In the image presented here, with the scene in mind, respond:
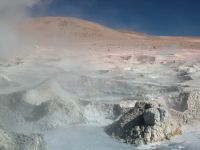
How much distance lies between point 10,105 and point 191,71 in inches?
214

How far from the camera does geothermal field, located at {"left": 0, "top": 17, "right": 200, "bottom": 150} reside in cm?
658

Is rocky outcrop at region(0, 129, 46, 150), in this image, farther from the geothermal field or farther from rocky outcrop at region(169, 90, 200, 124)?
rocky outcrop at region(169, 90, 200, 124)

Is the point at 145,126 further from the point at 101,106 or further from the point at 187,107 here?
the point at 101,106

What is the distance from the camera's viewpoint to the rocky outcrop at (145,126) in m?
6.59

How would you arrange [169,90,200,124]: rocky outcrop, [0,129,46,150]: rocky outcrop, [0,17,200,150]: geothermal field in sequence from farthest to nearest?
[169,90,200,124]: rocky outcrop, [0,17,200,150]: geothermal field, [0,129,46,150]: rocky outcrop

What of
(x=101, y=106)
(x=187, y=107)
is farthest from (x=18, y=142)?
(x=187, y=107)

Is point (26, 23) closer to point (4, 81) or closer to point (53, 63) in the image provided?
point (53, 63)

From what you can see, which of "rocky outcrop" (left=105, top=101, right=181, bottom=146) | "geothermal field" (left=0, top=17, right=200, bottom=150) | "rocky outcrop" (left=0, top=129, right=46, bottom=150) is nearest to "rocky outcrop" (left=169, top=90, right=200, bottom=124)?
"geothermal field" (left=0, top=17, right=200, bottom=150)

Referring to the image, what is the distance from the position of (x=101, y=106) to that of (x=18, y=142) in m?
2.48

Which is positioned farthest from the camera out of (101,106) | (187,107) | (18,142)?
(101,106)

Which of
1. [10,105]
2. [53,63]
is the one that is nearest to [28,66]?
[53,63]

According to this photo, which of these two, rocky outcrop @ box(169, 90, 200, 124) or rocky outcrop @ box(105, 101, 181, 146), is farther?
rocky outcrop @ box(169, 90, 200, 124)

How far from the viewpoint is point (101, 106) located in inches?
315

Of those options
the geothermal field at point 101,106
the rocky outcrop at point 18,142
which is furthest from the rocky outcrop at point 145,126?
the rocky outcrop at point 18,142
